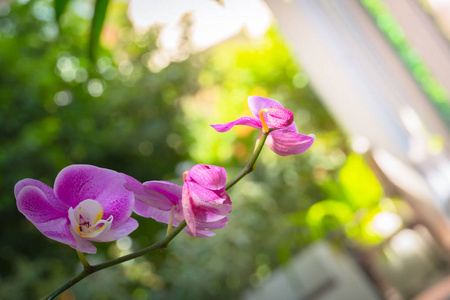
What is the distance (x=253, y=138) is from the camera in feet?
9.38

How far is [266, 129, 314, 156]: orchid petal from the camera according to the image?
11.6 inches

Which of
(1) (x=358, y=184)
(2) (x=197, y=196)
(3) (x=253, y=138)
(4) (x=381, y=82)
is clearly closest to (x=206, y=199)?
(2) (x=197, y=196)

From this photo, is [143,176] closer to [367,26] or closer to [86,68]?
[86,68]

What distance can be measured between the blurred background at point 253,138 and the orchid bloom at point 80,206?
1.50 metres

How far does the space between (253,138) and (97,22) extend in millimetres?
2408

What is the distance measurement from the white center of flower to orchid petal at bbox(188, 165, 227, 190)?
6 centimetres

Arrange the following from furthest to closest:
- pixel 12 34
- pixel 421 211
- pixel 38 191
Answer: pixel 12 34, pixel 421 211, pixel 38 191

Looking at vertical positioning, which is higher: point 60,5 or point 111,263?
point 60,5

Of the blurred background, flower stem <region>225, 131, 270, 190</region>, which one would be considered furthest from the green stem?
the blurred background

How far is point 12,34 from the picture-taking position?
282 cm

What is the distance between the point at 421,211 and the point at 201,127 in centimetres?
128

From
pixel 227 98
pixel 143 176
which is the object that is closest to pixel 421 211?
pixel 227 98

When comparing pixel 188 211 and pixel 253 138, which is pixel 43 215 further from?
pixel 253 138

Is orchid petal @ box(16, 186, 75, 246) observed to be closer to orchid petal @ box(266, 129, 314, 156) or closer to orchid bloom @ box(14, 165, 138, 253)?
orchid bloom @ box(14, 165, 138, 253)
